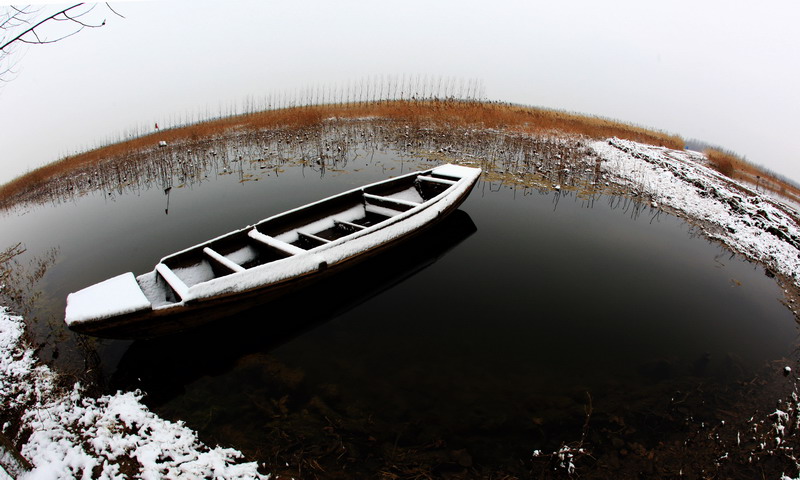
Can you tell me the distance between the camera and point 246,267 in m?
5.65

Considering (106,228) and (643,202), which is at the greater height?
(643,202)

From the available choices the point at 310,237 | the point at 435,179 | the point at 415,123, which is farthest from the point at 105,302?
the point at 415,123

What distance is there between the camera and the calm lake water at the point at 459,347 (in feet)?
11.5

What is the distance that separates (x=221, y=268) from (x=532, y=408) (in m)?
4.39

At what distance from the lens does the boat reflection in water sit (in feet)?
13.4

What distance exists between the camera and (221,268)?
16.0ft

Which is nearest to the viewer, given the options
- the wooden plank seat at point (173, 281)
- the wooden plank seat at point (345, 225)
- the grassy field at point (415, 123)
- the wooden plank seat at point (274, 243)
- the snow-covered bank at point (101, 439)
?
the snow-covered bank at point (101, 439)

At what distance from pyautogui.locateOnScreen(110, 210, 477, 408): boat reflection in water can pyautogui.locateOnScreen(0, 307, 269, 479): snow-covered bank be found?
12.6 inches

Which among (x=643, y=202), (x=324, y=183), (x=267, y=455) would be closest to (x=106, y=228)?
(x=324, y=183)

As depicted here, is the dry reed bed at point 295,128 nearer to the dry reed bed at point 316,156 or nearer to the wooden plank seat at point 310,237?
the dry reed bed at point 316,156

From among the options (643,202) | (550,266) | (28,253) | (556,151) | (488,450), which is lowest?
(28,253)

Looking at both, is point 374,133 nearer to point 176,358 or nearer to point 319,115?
point 319,115

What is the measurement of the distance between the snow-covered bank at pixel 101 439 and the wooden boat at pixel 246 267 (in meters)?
0.77

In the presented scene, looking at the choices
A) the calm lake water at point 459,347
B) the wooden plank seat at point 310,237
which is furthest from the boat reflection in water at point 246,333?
the wooden plank seat at point 310,237
